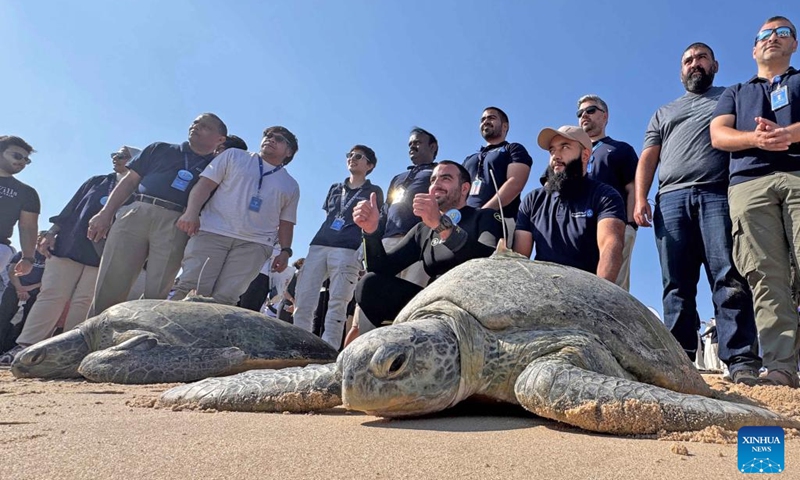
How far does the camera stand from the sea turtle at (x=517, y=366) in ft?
6.25

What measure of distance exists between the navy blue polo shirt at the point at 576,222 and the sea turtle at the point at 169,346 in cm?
220

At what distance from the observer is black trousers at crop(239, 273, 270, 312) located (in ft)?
26.7

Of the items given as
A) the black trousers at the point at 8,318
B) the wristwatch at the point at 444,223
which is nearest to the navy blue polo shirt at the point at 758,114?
the wristwatch at the point at 444,223

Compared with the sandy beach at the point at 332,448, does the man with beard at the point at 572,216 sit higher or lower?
higher

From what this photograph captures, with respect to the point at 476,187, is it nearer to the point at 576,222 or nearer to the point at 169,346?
the point at 576,222

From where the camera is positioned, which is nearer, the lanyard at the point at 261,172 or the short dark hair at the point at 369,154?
the lanyard at the point at 261,172

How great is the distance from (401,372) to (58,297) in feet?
18.3

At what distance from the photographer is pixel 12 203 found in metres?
6.24

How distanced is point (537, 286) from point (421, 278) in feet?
8.46

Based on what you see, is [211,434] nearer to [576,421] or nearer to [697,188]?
[576,421]

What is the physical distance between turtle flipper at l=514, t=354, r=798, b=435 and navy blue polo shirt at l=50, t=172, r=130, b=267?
584cm

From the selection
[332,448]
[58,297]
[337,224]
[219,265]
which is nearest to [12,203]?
[58,297]

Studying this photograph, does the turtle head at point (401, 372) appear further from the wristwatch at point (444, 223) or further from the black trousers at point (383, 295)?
the black trousers at point (383, 295)

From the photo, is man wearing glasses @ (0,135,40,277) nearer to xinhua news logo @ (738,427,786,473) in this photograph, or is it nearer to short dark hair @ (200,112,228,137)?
short dark hair @ (200,112,228,137)
